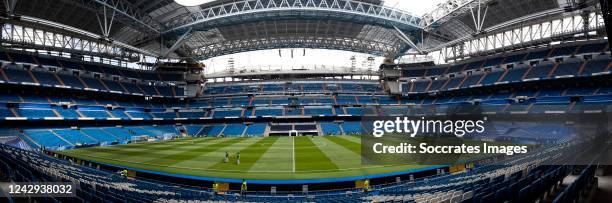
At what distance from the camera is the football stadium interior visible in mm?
18800

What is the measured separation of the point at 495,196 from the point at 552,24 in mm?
52588

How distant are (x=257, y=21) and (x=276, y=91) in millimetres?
24602

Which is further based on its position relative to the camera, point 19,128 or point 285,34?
point 285,34

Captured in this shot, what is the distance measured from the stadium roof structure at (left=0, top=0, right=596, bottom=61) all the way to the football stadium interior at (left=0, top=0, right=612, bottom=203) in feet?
0.95

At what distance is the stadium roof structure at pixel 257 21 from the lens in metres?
38.0

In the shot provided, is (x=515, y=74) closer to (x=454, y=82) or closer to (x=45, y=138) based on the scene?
(x=454, y=82)

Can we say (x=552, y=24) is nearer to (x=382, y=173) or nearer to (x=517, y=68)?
(x=517, y=68)

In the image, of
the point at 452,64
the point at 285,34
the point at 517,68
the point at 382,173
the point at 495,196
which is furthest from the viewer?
the point at 452,64

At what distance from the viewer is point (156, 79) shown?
64.6 m

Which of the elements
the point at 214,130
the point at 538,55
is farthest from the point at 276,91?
the point at 538,55

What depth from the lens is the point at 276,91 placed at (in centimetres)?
6831

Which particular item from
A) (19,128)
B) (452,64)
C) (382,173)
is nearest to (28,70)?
(19,128)

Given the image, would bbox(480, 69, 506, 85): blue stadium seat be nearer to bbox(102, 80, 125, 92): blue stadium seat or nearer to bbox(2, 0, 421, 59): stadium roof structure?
bbox(2, 0, 421, 59): stadium roof structure

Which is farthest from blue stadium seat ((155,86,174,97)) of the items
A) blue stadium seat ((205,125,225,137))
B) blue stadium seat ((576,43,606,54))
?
blue stadium seat ((576,43,606,54))
